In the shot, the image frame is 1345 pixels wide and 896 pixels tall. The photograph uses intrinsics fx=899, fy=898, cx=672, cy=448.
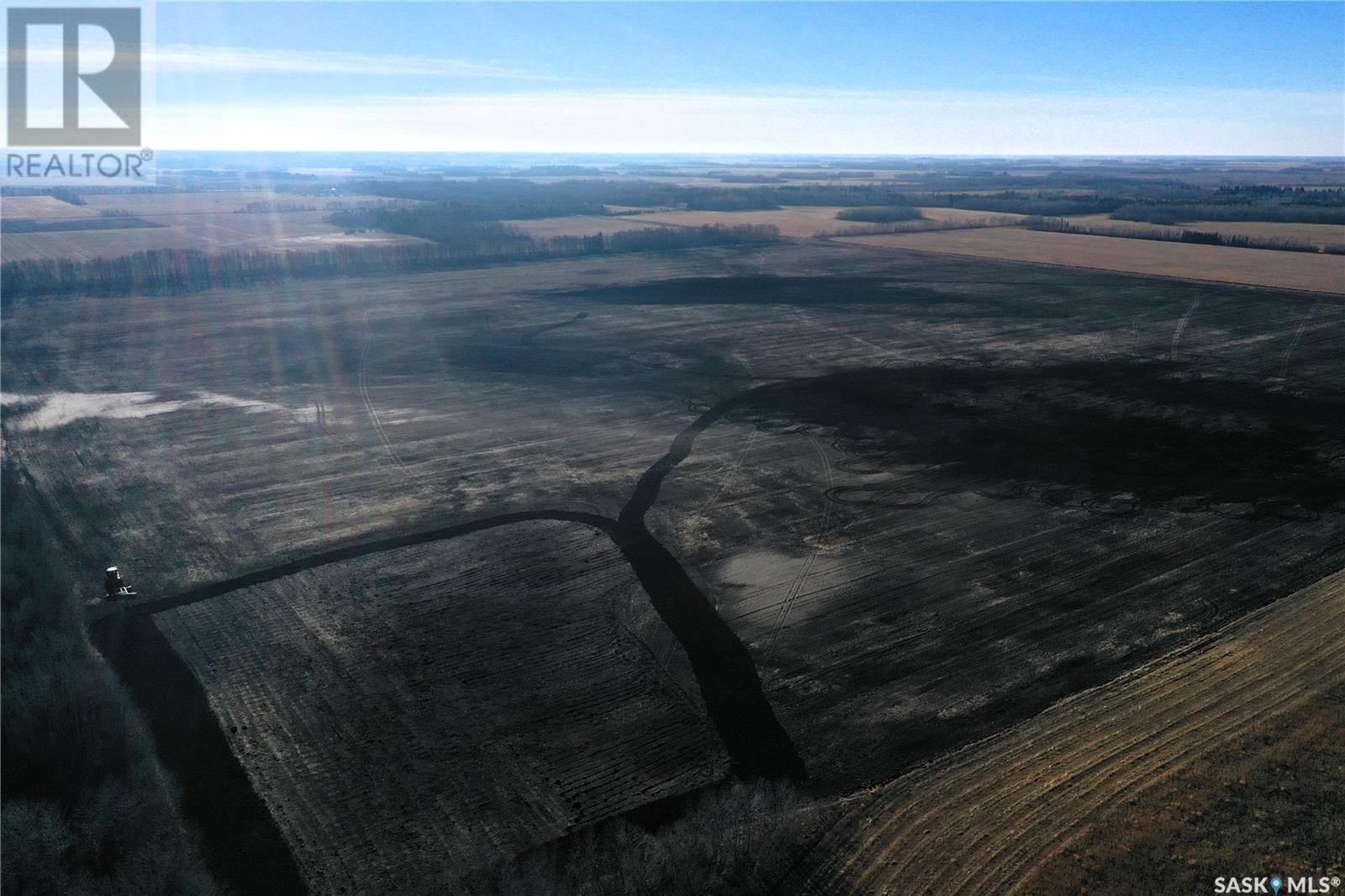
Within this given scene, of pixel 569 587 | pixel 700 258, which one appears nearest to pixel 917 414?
pixel 569 587

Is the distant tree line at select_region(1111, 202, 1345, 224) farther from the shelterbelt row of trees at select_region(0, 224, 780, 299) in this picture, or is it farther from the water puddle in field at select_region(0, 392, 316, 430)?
the water puddle in field at select_region(0, 392, 316, 430)

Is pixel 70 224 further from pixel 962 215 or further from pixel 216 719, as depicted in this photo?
pixel 216 719

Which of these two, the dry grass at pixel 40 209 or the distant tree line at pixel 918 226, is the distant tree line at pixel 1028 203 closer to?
the distant tree line at pixel 918 226

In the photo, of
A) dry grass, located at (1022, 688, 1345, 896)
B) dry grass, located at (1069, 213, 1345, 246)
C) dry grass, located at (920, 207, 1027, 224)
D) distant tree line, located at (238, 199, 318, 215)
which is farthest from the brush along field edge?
distant tree line, located at (238, 199, 318, 215)

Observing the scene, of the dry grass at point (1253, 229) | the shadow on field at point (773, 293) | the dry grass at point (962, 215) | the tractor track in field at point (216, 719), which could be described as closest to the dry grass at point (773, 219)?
the dry grass at point (962, 215)

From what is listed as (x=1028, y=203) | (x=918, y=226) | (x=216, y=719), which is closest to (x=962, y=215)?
(x=1028, y=203)
